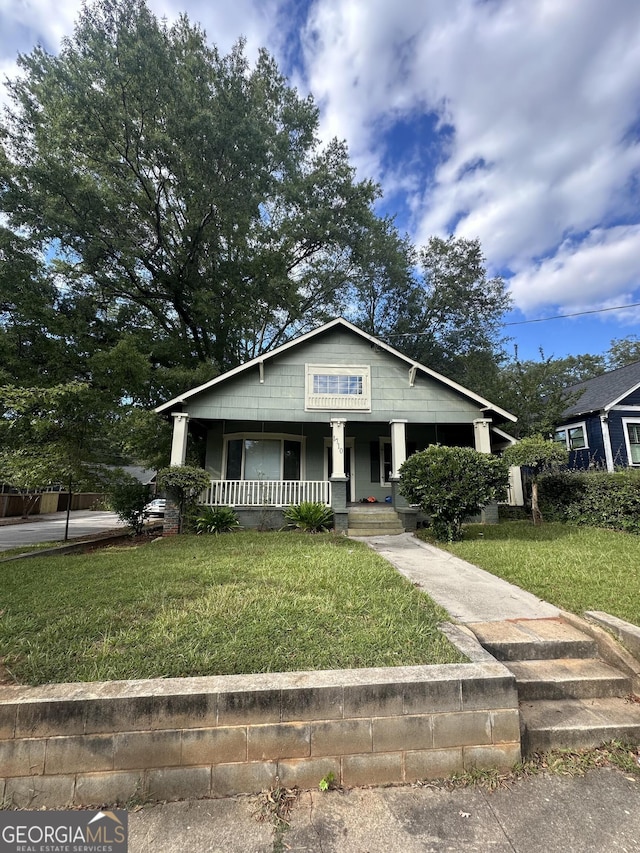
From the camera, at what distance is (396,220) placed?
20672mm

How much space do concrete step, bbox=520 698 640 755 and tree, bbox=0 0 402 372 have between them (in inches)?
564

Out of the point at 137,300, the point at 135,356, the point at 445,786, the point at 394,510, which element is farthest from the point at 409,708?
the point at 137,300

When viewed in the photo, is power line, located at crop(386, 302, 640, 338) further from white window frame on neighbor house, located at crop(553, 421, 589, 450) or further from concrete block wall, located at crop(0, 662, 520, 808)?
concrete block wall, located at crop(0, 662, 520, 808)

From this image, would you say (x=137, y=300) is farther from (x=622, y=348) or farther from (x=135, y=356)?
(x=622, y=348)

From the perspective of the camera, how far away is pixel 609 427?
55.4ft

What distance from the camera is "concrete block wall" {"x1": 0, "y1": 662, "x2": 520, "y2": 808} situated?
217cm

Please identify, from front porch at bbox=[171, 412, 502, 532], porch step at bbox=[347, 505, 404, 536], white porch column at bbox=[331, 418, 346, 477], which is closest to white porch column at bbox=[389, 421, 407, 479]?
front porch at bbox=[171, 412, 502, 532]

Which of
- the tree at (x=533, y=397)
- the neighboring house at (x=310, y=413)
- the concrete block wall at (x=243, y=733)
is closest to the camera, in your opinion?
the concrete block wall at (x=243, y=733)

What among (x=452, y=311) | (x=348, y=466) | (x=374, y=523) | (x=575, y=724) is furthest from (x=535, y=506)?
(x=452, y=311)

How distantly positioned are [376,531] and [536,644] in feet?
23.1

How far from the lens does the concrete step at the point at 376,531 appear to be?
1015 cm

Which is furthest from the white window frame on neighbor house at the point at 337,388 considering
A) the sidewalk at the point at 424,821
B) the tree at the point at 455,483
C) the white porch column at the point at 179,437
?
the sidewalk at the point at 424,821

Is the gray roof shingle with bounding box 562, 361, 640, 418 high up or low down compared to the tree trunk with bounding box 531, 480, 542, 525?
up

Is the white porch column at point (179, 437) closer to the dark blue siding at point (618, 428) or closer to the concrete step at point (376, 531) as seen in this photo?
the concrete step at point (376, 531)
